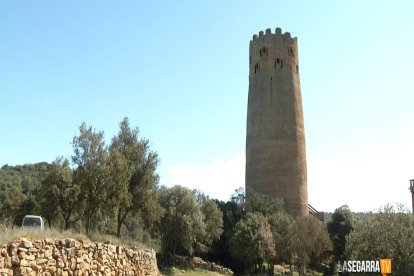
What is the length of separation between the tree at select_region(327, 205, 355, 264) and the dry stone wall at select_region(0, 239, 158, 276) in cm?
3396

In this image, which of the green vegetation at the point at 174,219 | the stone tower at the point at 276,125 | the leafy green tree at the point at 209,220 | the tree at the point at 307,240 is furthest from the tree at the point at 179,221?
the stone tower at the point at 276,125

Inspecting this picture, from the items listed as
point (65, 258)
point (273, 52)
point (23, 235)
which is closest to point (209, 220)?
point (273, 52)

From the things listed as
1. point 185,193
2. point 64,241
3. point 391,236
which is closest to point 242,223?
point 185,193

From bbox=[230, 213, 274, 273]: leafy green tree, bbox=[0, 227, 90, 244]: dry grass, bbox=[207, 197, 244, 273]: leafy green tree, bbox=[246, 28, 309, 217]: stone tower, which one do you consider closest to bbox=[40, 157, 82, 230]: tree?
bbox=[0, 227, 90, 244]: dry grass

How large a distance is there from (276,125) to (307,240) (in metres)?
23.1

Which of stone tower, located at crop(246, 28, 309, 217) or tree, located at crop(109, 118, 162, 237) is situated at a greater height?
stone tower, located at crop(246, 28, 309, 217)

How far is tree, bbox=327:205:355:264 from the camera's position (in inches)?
1880

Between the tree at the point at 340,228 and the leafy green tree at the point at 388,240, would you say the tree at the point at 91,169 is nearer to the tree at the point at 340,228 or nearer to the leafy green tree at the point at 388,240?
the leafy green tree at the point at 388,240

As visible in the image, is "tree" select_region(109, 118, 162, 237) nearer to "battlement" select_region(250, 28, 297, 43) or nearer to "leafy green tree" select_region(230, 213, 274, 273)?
"leafy green tree" select_region(230, 213, 274, 273)

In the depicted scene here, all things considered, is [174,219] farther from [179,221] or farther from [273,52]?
[273,52]

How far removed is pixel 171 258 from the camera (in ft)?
125

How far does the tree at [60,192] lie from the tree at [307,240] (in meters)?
20.1

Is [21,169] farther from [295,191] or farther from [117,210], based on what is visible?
[117,210]

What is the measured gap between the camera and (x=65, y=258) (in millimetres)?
12680
